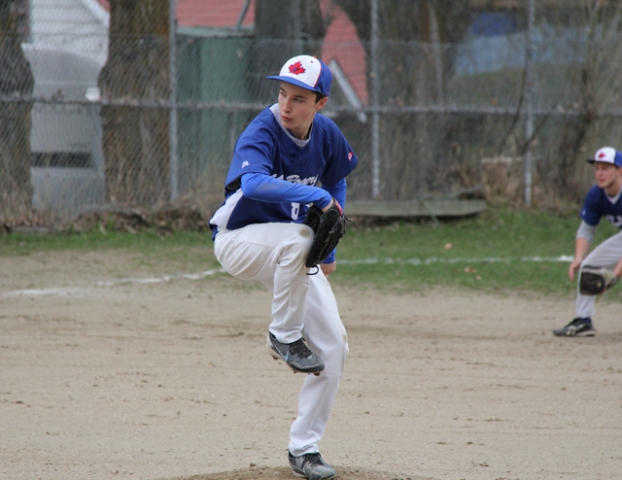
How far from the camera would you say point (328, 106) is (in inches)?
509

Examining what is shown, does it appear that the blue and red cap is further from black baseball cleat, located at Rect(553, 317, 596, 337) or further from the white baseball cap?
black baseball cleat, located at Rect(553, 317, 596, 337)

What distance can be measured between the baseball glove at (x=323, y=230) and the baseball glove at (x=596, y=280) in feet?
14.6

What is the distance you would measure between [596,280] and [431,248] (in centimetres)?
454

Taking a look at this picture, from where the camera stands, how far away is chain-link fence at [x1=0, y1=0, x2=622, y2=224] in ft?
37.8

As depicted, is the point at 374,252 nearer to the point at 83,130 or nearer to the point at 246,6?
the point at 83,130

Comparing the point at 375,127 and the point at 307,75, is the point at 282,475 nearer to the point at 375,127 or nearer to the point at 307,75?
the point at 307,75

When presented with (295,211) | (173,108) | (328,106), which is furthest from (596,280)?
(173,108)

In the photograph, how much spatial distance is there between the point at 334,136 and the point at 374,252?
735cm

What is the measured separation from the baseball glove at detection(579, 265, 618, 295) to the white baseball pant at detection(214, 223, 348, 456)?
4.16 m

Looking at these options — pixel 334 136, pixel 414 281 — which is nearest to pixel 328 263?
pixel 334 136

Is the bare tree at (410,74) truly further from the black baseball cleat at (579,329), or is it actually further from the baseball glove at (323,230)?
the baseball glove at (323,230)

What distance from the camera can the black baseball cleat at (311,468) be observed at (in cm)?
376

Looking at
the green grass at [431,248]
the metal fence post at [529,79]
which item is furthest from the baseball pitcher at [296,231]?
the metal fence post at [529,79]

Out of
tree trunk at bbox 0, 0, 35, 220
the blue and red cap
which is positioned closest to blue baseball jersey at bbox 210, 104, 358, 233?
the blue and red cap
